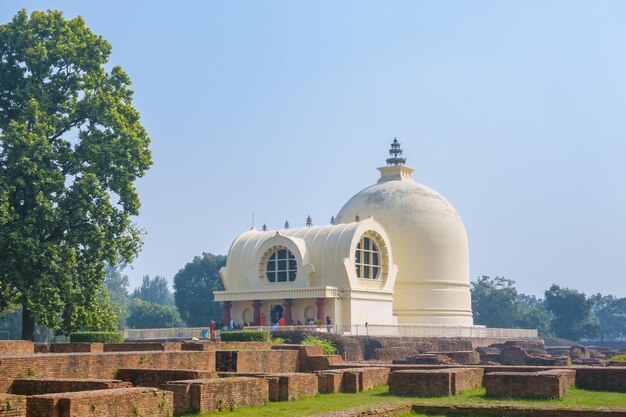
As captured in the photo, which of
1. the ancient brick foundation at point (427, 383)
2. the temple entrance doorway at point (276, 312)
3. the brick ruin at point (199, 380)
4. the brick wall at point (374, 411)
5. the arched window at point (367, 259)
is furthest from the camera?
the arched window at point (367, 259)

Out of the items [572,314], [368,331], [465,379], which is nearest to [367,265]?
[368,331]

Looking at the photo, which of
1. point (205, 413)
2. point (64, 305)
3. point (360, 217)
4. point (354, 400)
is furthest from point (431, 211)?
point (205, 413)

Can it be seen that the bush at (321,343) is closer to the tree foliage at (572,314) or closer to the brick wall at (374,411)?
the brick wall at (374,411)

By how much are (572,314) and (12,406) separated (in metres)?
72.2

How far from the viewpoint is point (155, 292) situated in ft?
530

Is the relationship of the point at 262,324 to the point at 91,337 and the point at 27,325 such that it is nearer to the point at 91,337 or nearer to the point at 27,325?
the point at 91,337

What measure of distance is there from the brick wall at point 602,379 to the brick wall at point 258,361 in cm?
815

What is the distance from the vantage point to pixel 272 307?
43969 millimetres

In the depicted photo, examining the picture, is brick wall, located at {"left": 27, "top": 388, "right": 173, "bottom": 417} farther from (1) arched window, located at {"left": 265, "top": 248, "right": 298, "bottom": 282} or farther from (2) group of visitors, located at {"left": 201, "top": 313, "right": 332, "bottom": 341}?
(1) arched window, located at {"left": 265, "top": 248, "right": 298, "bottom": 282}

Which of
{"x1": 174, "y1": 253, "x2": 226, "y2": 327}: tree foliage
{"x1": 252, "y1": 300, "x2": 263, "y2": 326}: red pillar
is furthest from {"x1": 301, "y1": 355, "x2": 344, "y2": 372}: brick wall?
{"x1": 174, "y1": 253, "x2": 226, "y2": 327}: tree foliage

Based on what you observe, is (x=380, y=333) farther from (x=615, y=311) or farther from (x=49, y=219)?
(x=615, y=311)

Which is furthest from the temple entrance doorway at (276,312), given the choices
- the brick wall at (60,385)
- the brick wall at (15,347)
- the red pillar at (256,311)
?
the brick wall at (60,385)

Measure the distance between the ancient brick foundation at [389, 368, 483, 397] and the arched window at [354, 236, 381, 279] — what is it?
24.1m

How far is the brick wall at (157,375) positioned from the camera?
16734 millimetres
